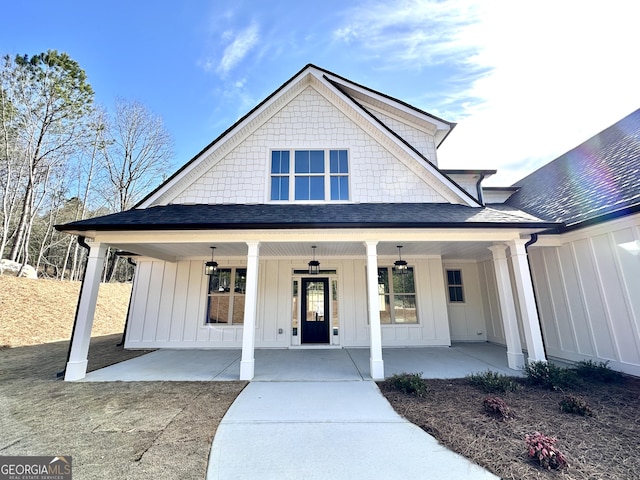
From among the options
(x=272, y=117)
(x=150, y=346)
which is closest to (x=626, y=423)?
(x=272, y=117)

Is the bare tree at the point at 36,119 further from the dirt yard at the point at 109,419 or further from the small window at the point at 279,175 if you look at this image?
the small window at the point at 279,175

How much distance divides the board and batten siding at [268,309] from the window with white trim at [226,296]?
0.65 feet

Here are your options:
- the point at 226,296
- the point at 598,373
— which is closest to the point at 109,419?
the point at 226,296

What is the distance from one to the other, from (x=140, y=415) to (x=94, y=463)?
1163 mm

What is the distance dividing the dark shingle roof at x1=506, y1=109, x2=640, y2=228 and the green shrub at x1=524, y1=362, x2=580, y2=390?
3129 mm

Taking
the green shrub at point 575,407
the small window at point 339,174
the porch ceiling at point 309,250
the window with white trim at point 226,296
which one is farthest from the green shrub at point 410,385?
the window with white trim at point 226,296

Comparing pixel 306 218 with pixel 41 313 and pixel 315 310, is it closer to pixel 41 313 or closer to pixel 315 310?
pixel 315 310

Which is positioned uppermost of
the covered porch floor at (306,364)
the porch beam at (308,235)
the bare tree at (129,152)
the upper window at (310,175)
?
the bare tree at (129,152)

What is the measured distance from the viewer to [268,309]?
8406 mm

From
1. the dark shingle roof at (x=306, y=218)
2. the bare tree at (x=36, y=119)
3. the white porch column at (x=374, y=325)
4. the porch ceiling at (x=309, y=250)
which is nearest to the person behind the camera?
the white porch column at (x=374, y=325)

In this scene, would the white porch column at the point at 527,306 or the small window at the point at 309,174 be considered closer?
the white porch column at the point at 527,306

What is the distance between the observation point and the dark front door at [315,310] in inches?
331

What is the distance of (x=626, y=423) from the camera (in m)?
3.43

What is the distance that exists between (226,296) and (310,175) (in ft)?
16.2
